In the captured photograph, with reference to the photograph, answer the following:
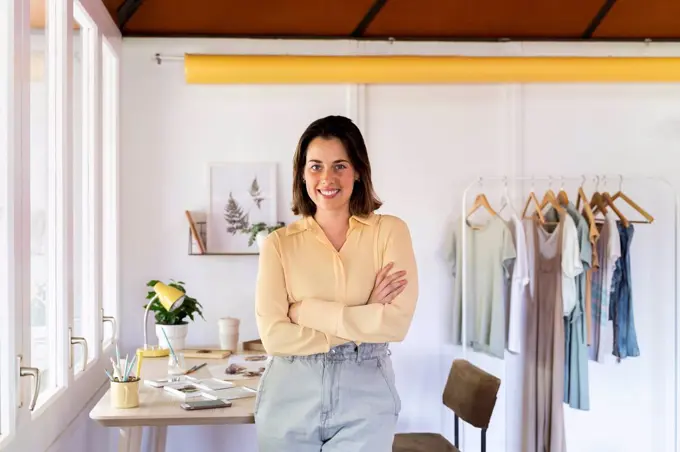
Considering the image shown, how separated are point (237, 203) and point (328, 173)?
1873 mm

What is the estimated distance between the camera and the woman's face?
2.18m

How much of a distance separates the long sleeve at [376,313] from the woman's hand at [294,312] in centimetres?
3

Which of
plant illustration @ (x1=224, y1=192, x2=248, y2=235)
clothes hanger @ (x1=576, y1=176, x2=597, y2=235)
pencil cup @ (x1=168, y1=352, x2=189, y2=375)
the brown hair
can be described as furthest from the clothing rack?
the brown hair

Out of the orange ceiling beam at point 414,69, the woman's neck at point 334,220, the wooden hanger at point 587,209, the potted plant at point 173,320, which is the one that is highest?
the orange ceiling beam at point 414,69

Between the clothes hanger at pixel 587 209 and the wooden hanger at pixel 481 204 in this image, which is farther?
the wooden hanger at pixel 481 204

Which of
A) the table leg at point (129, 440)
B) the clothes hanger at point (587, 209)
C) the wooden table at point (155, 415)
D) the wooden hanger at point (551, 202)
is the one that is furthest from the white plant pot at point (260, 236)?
the clothes hanger at point (587, 209)

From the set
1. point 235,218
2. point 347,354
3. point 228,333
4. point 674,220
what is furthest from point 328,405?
point 674,220

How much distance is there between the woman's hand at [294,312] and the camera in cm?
218

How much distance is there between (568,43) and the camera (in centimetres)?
415

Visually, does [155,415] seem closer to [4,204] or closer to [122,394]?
[122,394]

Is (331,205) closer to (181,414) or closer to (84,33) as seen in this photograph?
(181,414)

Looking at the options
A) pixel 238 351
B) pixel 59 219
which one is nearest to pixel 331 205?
pixel 59 219

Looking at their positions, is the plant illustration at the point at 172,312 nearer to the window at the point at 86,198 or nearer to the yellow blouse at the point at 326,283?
the window at the point at 86,198

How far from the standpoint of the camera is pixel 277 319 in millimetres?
2178
